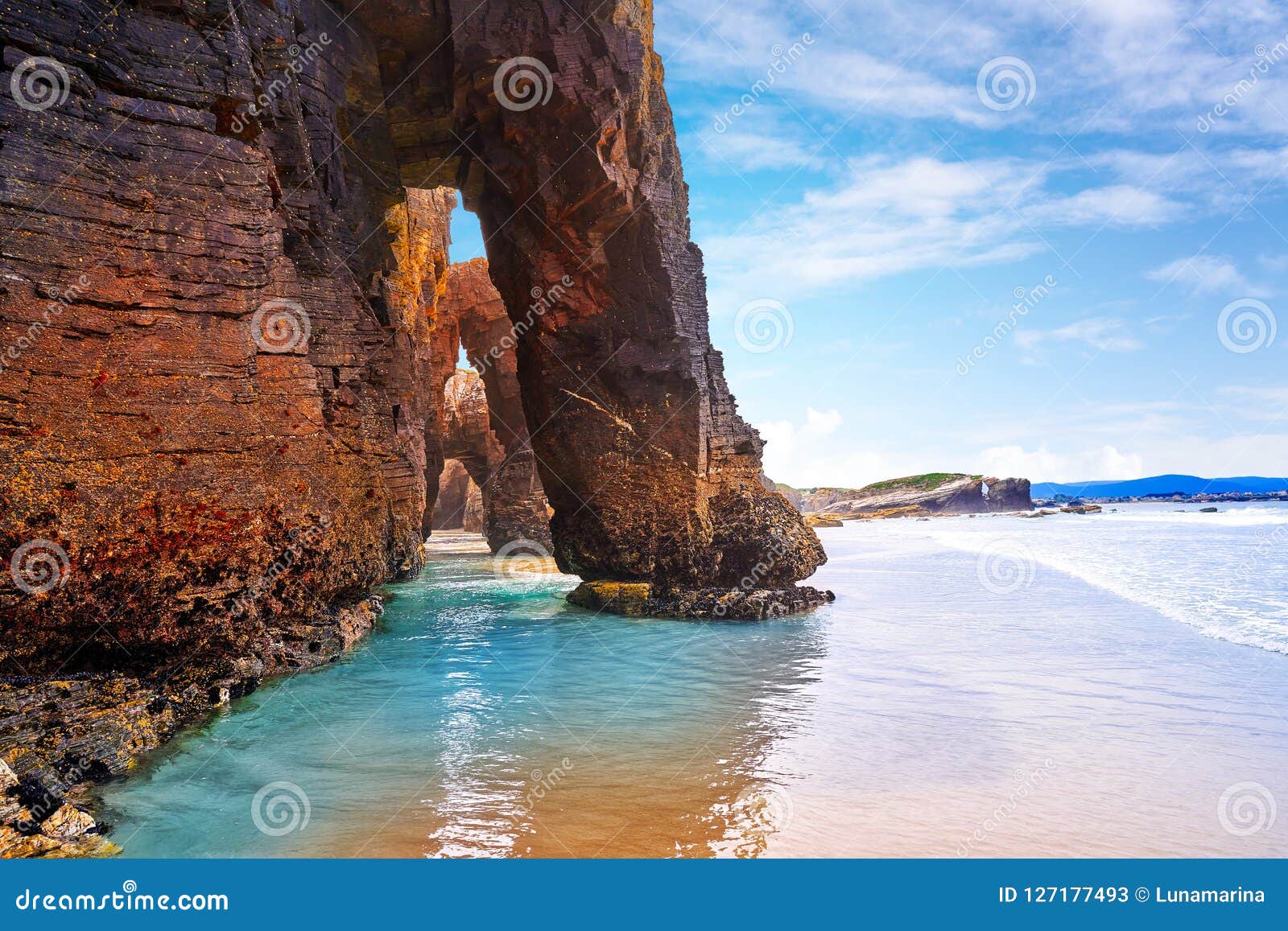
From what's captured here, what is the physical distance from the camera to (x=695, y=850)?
17.2ft

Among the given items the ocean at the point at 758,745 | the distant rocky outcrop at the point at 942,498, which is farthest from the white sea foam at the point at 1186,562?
the distant rocky outcrop at the point at 942,498

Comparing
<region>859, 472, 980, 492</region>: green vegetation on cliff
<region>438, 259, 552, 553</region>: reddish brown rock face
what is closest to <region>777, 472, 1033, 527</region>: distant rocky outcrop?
<region>859, 472, 980, 492</region>: green vegetation on cliff

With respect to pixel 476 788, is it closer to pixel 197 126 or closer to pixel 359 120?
pixel 197 126

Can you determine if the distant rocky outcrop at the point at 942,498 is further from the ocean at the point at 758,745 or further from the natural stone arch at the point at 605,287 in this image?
the ocean at the point at 758,745

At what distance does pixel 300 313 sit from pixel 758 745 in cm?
873

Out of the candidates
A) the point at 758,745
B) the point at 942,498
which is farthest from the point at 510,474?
the point at 942,498

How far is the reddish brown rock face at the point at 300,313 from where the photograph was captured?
773 cm

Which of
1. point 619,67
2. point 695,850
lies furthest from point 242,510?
point 619,67

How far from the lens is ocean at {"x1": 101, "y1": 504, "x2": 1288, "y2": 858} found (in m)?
5.54

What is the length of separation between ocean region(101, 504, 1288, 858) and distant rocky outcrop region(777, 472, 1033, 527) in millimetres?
72234

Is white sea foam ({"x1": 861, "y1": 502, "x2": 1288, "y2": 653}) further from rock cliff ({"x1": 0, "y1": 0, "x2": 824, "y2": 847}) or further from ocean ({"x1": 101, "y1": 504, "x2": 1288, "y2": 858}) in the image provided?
rock cliff ({"x1": 0, "y1": 0, "x2": 824, "y2": 847})

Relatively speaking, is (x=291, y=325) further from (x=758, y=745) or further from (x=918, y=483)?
(x=918, y=483)

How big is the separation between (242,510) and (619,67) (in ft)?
40.0

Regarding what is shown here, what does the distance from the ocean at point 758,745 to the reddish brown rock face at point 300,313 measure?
1.90 meters
